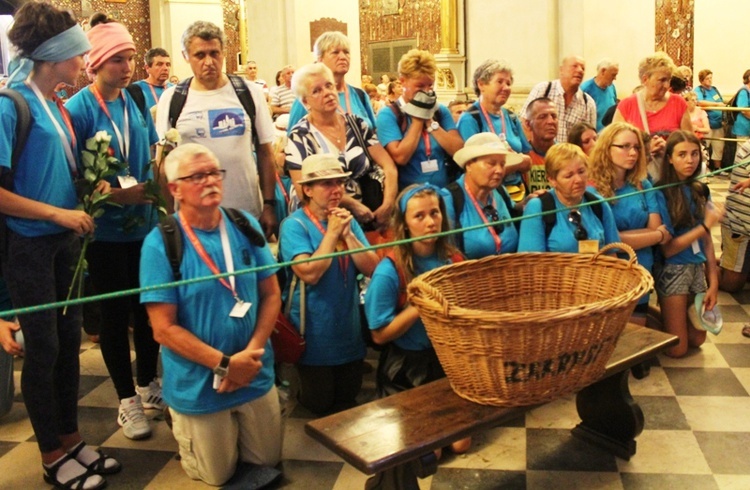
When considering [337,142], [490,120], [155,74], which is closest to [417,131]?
[337,142]

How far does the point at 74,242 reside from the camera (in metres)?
3.84

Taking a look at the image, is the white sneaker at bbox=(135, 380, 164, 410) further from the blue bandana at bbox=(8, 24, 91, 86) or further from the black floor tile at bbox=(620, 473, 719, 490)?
the black floor tile at bbox=(620, 473, 719, 490)

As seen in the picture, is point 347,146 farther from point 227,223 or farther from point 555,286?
point 555,286

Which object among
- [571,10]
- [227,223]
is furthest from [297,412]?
[571,10]

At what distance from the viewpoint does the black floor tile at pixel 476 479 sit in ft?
12.3

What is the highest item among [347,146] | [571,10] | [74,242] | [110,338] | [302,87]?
[571,10]

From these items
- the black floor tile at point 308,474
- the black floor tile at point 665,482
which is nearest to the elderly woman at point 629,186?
the black floor tile at point 665,482

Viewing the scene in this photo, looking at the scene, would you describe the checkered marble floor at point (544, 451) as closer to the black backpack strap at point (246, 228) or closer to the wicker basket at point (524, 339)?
the wicker basket at point (524, 339)

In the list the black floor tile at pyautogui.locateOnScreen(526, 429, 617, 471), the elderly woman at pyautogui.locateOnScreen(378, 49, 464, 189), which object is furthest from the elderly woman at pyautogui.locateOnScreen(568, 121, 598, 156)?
the black floor tile at pyautogui.locateOnScreen(526, 429, 617, 471)

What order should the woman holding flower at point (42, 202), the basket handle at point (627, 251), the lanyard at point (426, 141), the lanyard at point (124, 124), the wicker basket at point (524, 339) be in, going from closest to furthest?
the wicker basket at point (524, 339) → the basket handle at point (627, 251) → the woman holding flower at point (42, 202) → the lanyard at point (124, 124) → the lanyard at point (426, 141)

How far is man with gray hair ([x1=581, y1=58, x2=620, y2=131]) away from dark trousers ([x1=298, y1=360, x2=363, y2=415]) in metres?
4.00

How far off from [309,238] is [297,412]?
95 centimetres

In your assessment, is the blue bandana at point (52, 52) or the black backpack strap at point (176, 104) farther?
the black backpack strap at point (176, 104)

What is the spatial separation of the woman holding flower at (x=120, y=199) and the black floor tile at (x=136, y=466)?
0.48 feet
